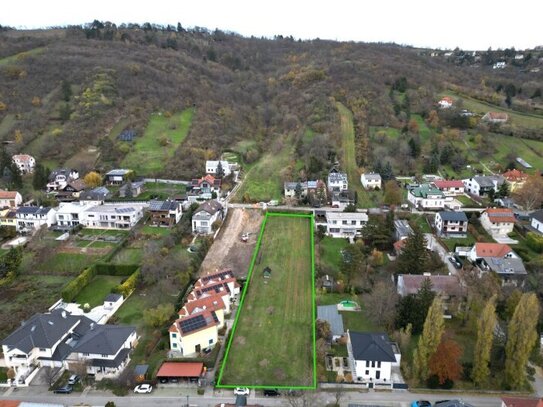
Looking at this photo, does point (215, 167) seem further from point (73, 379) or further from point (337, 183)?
point (73, 379)

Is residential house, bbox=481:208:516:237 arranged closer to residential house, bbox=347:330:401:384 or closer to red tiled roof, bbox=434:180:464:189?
red tiled roof, bbox=434:180:464:189

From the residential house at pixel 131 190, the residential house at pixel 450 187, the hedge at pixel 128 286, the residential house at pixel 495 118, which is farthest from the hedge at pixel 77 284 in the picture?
the residential house at pixel 495 118

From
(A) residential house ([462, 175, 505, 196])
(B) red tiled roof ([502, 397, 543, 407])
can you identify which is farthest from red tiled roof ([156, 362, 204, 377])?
(A) residential house ([462, 175, 505, 196])

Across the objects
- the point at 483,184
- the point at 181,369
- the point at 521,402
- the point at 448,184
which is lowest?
the point at 181,369

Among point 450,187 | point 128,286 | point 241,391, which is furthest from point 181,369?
point 450,187

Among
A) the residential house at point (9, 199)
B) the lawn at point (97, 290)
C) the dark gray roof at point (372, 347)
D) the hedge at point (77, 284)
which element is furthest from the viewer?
the residential house at point (9, 199)

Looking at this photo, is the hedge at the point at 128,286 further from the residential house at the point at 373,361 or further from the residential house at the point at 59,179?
the residential house at the point at 59,179

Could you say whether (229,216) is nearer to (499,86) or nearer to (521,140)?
(521,140)
